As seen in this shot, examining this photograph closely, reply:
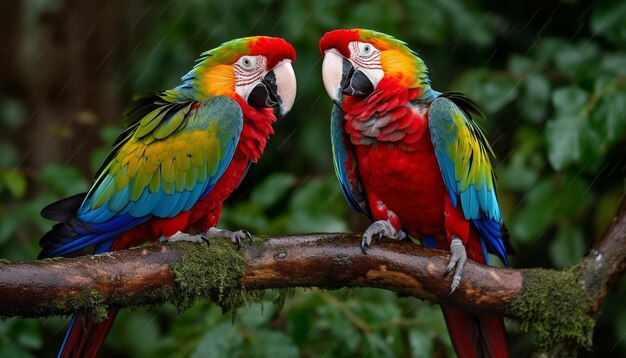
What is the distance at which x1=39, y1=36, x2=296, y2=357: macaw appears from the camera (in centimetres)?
263

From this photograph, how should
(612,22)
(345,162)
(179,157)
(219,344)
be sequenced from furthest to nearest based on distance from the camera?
(612,22)
(219,344)
(345,162)
(179,157)

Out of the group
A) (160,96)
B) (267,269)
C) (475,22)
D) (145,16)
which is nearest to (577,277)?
(267,269)

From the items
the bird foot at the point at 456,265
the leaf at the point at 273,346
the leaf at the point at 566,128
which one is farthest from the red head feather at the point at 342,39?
the leaf at the point at 273,346

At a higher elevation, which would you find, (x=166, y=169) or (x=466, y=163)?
(x=466, y=163)

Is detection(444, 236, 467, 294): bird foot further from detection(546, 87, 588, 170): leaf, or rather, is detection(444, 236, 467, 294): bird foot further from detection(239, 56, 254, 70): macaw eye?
detection(239, 56, 254, 70): macaw eye

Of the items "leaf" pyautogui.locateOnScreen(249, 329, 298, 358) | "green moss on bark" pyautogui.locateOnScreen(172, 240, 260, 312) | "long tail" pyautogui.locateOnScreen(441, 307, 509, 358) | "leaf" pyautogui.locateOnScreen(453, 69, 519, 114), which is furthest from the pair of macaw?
"leaf" pyautogui.locateOnScreen(453, 69, 519, 114)

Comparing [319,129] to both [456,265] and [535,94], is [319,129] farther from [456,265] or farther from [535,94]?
[456,265]

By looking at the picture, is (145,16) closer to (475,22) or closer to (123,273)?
(475,22)

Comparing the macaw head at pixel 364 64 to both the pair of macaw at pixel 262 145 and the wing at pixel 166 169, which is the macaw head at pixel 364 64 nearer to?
the pair of macaw at pixel 262 145

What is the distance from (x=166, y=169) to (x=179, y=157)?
0.19ft

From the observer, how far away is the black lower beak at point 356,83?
9.11 ft

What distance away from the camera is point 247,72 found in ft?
9.18

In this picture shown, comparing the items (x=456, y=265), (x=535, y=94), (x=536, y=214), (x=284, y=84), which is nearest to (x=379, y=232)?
(x=456, y=265)

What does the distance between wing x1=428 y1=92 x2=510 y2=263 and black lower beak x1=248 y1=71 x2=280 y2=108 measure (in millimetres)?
535
